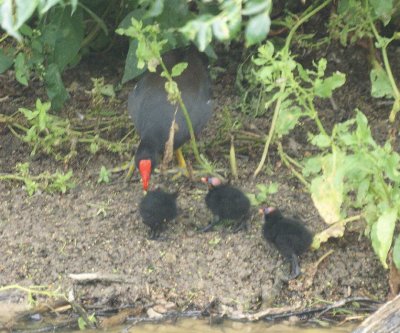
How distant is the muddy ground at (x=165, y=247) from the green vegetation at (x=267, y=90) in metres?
0.11

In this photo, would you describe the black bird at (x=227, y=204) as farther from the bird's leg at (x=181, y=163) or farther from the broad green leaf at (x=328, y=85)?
the broad green leaf at (x=328, y=85)

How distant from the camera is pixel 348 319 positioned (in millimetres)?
5180

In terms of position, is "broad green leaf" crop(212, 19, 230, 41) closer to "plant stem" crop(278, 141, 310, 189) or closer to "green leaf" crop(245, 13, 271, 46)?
"green leaf" crop(245, 13, 271, 46)

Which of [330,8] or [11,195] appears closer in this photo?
[11,195]

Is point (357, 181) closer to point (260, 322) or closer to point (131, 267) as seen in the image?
point (260, 322)

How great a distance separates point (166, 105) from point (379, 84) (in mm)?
1456

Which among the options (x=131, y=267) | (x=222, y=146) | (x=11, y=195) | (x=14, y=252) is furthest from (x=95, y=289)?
(x=222, y=146)

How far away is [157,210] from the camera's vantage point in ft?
18.9

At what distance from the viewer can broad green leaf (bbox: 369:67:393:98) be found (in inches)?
251

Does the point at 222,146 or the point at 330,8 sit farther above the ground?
the point at 330,8

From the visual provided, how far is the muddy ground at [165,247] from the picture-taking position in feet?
17.7

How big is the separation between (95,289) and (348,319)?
1370 mm

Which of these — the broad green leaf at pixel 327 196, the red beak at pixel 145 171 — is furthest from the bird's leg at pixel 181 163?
the broad green leaf at pixel 327 196

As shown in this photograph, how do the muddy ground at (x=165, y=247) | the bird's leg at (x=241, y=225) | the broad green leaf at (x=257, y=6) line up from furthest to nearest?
the bird's leg at (x=241, y=225), the muddy ground at (x=165, y=247), the broad green leaf at (x=257, y=6)
